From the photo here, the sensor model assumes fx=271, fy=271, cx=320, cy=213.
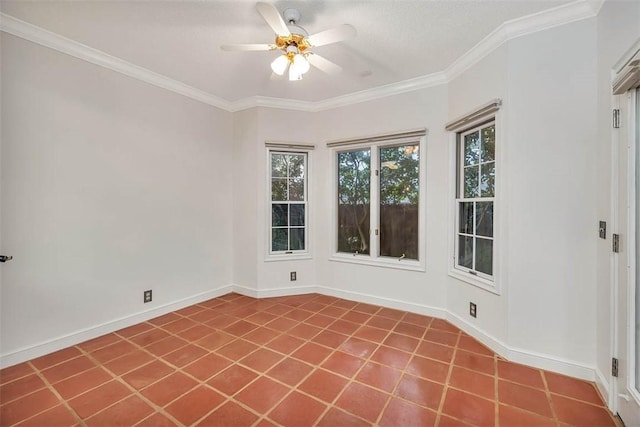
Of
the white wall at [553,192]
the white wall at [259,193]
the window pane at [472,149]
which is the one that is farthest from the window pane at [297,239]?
the white wall at [553,192]

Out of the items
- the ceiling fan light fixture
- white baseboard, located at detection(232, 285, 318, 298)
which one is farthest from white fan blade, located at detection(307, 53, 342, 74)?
white baseboard, located at detection(232, 285, 318, 298)

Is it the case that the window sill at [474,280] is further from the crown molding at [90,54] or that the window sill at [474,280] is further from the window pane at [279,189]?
the crown molding at [90,54]

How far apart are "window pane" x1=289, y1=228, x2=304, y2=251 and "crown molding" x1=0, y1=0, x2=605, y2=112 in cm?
171

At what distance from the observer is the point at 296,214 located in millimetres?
3902

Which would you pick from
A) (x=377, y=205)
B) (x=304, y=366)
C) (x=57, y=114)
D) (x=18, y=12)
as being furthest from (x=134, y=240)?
(x=377, y=205)

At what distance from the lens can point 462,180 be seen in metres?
2.90

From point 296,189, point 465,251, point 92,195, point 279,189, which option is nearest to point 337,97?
point 296,189

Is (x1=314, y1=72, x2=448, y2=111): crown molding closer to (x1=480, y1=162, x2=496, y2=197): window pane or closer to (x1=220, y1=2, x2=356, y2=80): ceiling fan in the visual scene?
(x1=480, y1=162, x2=496, y2=197): window pane

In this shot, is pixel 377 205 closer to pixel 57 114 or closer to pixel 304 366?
pixel 304 366

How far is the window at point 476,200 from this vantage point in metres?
2.52

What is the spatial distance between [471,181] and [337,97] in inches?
78.0

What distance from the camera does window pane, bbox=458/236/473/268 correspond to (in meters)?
2.78

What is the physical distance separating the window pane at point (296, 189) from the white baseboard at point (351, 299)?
128cm

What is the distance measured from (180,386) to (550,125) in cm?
331
